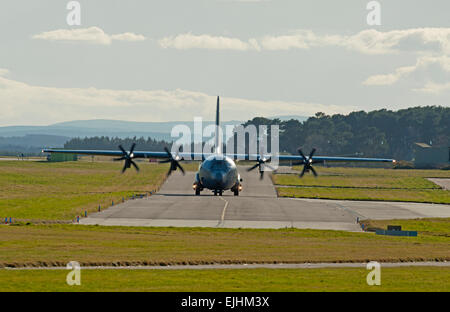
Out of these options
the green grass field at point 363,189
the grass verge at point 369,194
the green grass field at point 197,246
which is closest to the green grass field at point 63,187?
the green grass field at point 197,246

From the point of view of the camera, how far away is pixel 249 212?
79625mm

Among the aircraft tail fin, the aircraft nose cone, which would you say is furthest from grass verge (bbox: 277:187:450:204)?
the aircraft nose cone

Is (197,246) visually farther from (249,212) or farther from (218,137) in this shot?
(218,137)

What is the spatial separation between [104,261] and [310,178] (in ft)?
386

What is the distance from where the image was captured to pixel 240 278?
109 feet

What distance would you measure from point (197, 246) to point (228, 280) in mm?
15734

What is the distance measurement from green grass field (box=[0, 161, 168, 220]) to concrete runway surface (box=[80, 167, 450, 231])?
5.07 meters

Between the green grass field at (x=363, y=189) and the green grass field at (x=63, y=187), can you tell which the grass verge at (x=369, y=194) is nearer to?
the green grass field at (x=363, y=189)

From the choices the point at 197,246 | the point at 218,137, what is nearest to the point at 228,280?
the point at 197,246

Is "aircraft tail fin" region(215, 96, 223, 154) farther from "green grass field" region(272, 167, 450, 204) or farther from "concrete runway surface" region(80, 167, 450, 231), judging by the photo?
"green grass field" region(272, 167, 450, 204)

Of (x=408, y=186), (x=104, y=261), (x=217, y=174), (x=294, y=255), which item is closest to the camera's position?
(x=104, y=261)

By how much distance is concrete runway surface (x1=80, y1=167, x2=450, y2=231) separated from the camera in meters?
68.1
